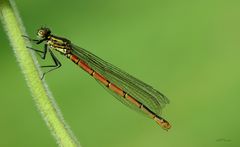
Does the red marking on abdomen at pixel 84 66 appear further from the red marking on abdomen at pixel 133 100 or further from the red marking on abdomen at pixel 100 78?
the red marking on abdomen at pixel 133 100

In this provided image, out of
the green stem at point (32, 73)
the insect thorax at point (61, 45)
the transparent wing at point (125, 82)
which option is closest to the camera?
the green stem at point (32, 73)

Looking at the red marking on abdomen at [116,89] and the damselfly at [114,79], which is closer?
the damselfly at [114,79]

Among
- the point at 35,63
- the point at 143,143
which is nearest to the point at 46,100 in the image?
the point at 35,63

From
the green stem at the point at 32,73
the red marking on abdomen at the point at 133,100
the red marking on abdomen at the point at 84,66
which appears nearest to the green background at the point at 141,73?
the red marking on abdomen at the point at 133,100

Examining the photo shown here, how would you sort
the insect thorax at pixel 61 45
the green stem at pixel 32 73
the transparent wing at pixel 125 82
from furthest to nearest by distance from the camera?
the insect thorax at pixel 61 45, the transparent wing at pixel 125 82, the green stem at pixel 32 73

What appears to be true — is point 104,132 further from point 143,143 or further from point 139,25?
point 139,25

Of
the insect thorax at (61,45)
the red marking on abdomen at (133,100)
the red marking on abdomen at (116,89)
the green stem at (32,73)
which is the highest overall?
the insect thorax at (61,45)
